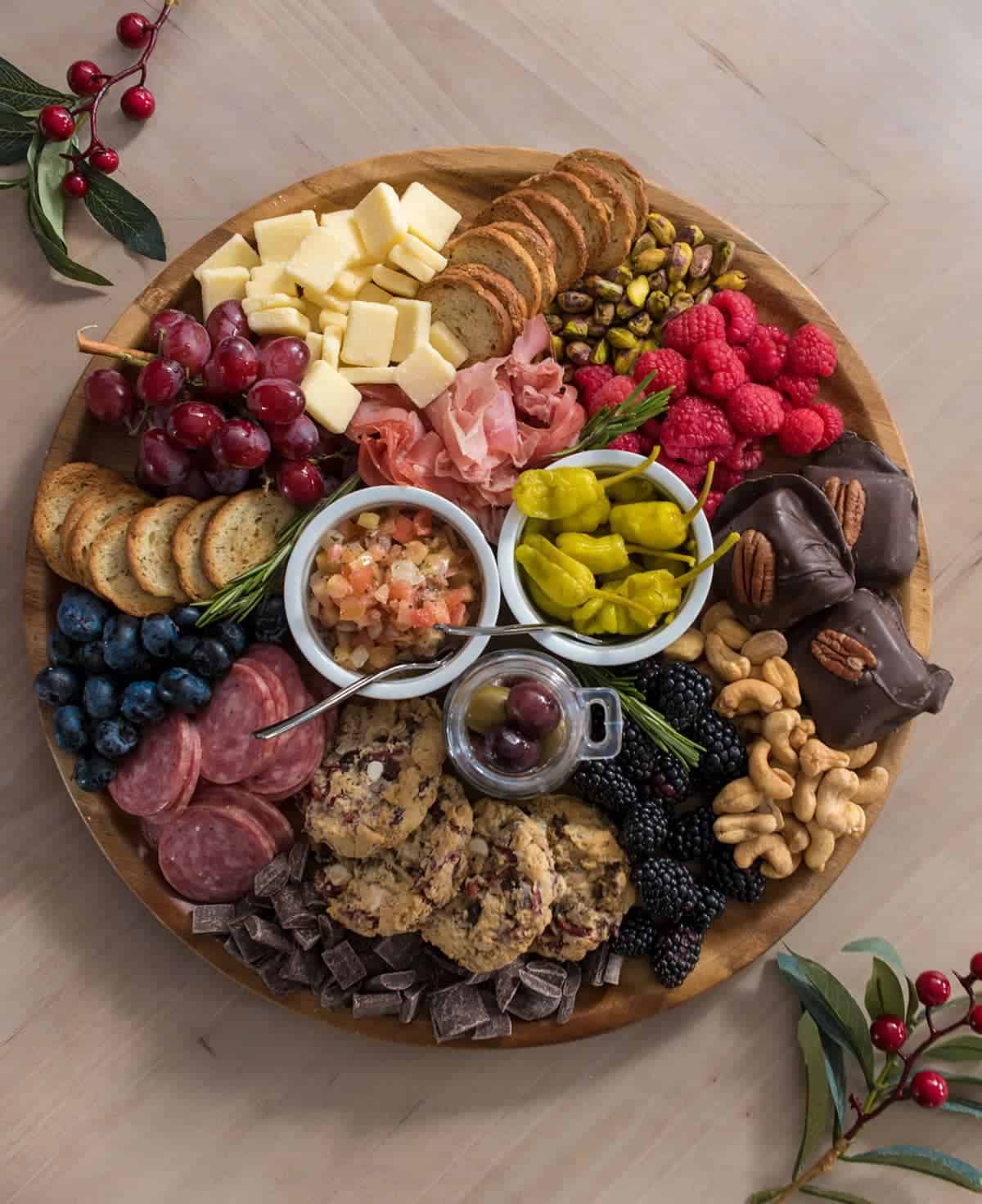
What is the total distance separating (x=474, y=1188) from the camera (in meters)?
1.52

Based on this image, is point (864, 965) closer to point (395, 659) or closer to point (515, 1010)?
point (515, 1010)

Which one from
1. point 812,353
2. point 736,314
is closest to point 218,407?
point 736,314

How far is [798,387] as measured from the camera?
1447 millimetres

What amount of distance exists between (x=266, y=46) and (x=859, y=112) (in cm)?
99

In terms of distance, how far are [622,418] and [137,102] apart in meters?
0.93

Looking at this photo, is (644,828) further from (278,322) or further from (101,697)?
(278,322)

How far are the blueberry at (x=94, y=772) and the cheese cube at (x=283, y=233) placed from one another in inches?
30.7

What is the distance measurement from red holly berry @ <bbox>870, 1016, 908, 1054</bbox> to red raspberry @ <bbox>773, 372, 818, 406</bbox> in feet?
3.13

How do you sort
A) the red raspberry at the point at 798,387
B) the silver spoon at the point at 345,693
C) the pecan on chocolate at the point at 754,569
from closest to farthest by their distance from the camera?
1. the silver spoon at the point at 345,693
2. the pecan on chocolate at the point at 754,569
3. the red raspberry at the point at 798,387

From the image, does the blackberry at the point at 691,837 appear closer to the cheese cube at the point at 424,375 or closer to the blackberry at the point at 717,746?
the blackberry at the point at 717,746

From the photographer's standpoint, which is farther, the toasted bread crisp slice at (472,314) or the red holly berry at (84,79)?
the red holly berry at (84,79)

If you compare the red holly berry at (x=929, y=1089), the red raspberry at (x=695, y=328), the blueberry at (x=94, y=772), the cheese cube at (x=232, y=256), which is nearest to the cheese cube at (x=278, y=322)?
the cheese cube at (x=232, y=256)

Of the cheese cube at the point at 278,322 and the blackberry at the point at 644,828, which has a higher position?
the cheese cube at the point at 278,322

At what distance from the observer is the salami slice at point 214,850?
1.38 m
